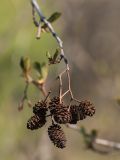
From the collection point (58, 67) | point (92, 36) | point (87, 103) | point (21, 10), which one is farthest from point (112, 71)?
point (87, 103)

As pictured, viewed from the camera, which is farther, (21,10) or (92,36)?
(92,36)

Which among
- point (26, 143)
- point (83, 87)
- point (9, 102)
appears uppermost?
point (9, 102)

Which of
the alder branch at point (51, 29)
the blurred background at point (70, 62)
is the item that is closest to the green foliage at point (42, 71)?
the alder branch at point (51, 29)

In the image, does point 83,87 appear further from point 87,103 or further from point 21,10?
point 87,103

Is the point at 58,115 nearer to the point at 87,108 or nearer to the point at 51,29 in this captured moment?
the point at 87,108

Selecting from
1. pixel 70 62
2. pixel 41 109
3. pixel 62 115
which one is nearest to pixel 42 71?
pixel 41 109

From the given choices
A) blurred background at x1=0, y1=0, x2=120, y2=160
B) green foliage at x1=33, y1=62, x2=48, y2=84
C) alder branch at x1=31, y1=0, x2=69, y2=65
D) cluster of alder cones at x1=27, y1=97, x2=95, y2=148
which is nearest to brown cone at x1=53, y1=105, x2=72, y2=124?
cluster of alder cones at x1=27, y1=97, x2=95, y2=148

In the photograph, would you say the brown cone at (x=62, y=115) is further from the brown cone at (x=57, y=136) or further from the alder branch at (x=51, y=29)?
the alder branch at (x=51, y=29)
